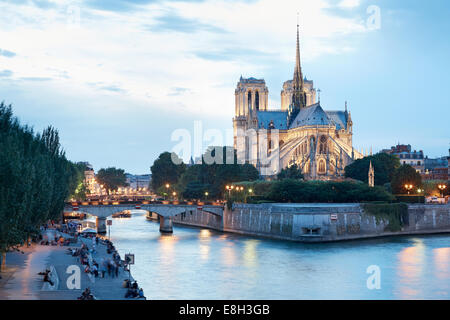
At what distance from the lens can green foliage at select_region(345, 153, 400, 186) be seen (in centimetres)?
9975

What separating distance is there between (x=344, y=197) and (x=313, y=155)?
3971 centimetres

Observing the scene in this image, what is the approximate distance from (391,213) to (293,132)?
63855 mm

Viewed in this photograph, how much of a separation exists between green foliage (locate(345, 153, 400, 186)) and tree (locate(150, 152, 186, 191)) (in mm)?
47727

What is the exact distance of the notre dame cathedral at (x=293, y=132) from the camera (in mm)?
118688

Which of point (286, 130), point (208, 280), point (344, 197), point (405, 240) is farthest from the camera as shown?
point (286, 130)

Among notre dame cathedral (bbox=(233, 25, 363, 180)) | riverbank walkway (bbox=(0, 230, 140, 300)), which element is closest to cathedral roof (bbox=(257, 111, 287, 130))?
notre dame cathedral (bbox=(233, 25, 363, 180))

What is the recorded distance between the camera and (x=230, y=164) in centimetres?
9925

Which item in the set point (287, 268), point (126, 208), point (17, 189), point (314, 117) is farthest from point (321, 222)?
point (314, 117)

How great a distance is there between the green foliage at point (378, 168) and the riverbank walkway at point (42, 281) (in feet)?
203

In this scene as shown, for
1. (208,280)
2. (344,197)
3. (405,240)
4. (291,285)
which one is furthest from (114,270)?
(344,197)

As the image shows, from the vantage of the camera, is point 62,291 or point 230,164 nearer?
point 62,291

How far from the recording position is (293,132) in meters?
132

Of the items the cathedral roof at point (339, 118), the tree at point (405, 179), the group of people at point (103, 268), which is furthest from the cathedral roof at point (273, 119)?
the group of people at point (103, 268)
